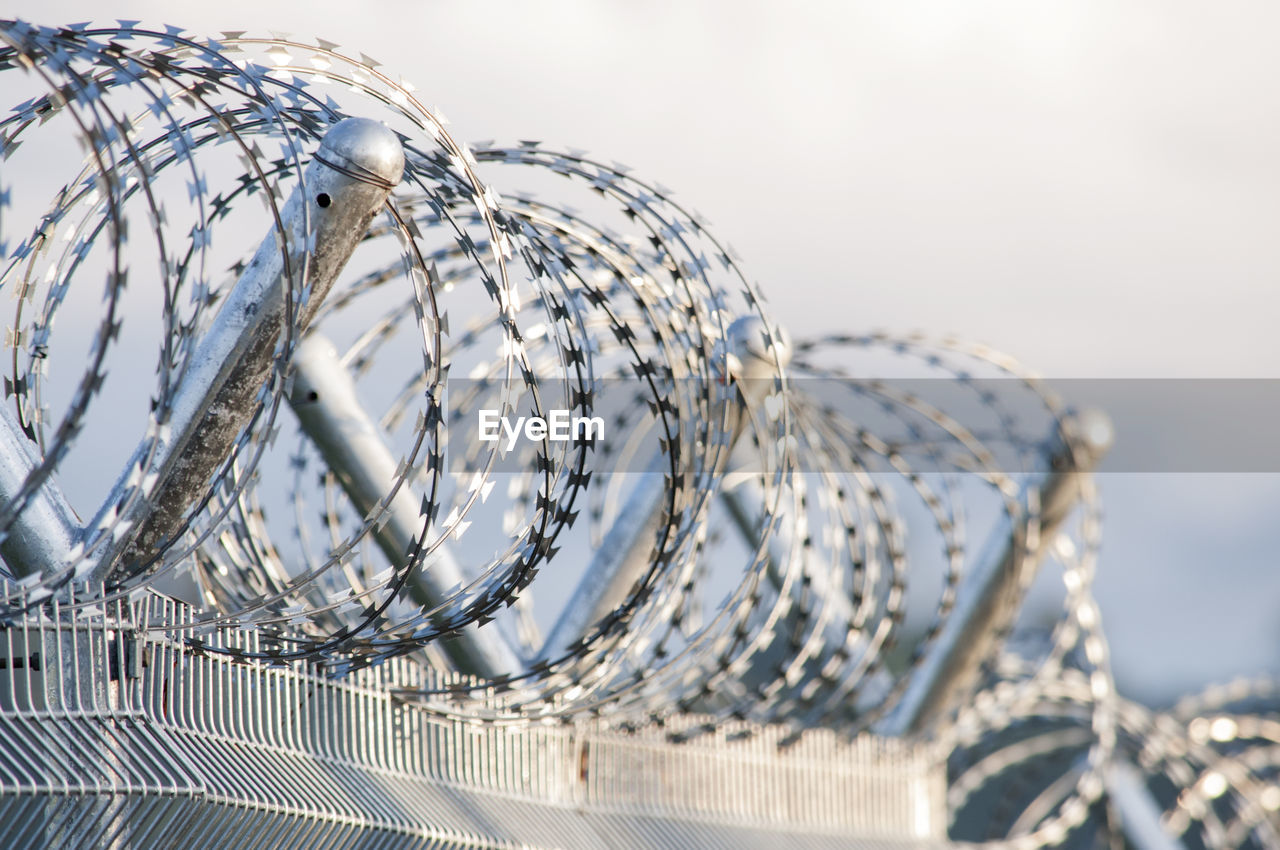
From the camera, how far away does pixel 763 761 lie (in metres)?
18.1

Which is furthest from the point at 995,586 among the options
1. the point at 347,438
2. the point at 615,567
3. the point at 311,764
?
Answer: the point at 311,764

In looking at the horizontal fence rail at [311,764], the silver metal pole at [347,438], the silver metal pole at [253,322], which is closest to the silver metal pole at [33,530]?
the silver metal pole at [253,322]

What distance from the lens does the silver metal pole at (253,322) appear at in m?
10.1

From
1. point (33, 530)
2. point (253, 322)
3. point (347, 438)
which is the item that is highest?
point (253, 322)

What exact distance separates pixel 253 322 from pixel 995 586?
12098 mm

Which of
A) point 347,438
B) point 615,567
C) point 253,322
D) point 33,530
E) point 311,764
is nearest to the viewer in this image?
point 253,322

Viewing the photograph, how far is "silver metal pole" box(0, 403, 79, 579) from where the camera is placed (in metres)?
10.5

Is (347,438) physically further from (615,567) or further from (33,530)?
(33,530)

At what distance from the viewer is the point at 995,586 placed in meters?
20.7

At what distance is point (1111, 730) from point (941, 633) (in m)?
2.07

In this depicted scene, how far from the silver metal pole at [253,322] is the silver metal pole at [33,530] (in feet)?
0.68

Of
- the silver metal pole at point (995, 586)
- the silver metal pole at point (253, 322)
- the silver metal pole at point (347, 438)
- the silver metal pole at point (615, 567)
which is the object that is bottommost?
the silver metal pole at point (995, 586)

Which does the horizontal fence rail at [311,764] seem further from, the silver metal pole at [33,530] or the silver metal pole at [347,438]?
the silver metal pole at [347,438]

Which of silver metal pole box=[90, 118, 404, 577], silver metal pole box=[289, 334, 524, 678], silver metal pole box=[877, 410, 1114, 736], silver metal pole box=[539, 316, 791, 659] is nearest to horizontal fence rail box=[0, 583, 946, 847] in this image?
silver metal pole box=[90, 118, 404, 577]
